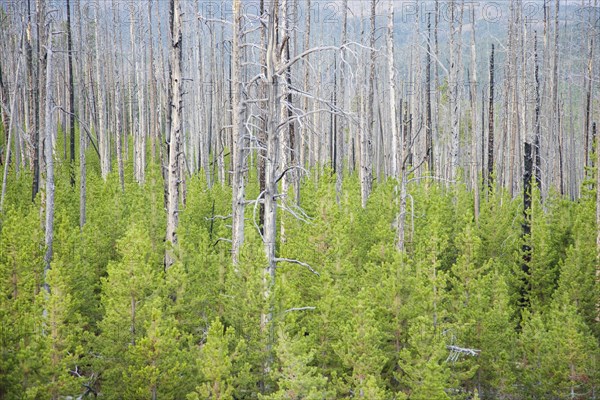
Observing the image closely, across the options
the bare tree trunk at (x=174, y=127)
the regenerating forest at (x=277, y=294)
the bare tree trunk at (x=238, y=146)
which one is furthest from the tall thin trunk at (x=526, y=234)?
the bare tree trunk at (x=174, y=127)

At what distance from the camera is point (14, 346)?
6859 mm

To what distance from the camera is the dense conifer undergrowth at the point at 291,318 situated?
23.1ft

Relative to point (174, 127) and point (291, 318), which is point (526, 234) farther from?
point (174, 127)

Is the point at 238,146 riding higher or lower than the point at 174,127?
lower

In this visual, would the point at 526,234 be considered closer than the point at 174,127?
No

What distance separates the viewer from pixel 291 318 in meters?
7.36

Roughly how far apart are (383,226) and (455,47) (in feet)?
29.7

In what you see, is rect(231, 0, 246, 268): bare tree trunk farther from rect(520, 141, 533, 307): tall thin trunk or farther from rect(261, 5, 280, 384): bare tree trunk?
rect(520, 141, 533, 307): tall thin trunk

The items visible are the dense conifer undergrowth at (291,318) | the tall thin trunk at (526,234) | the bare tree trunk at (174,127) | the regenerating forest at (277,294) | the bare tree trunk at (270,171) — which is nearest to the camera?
the dense conifer undergrowth at (291,318)

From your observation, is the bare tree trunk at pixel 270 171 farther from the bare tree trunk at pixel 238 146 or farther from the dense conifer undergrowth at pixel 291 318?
the bare tree trunk at pixel 238 146

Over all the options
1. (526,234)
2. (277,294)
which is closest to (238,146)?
(277,294)

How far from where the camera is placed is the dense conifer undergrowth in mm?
7031

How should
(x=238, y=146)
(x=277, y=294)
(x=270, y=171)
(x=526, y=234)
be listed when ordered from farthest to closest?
(x=526, y=234)
(x=238, y=146)
(x=270, y=171)
(x=277, y=294)

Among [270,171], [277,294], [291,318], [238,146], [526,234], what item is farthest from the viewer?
[526,234]
